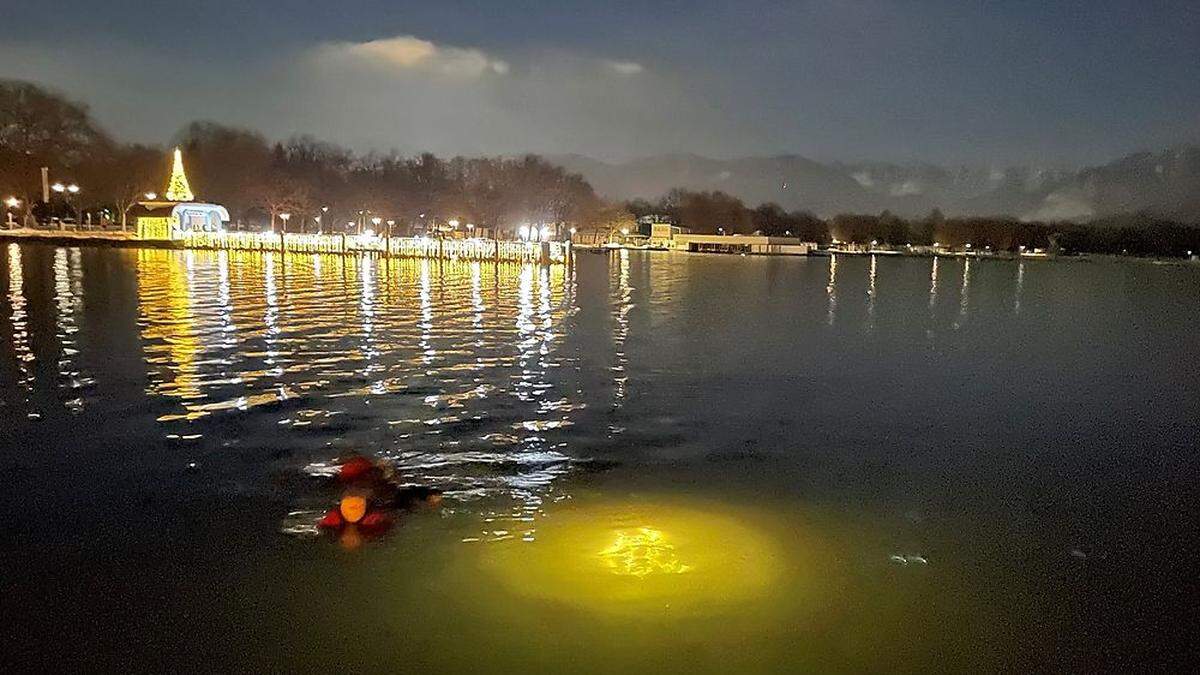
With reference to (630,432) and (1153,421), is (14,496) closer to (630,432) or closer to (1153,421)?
(630,432)

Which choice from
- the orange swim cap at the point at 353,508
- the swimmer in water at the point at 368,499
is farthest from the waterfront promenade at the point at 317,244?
the orange swim cap at the point at 353,508

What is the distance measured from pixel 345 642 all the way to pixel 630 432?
6.74 m

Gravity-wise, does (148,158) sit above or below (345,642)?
above

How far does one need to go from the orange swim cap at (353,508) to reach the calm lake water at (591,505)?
45 cm

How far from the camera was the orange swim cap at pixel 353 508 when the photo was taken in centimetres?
893

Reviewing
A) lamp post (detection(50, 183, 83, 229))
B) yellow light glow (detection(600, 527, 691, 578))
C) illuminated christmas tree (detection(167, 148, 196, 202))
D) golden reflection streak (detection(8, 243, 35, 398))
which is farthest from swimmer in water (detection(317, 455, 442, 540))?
lamp post (detection(50, 183, 83, 229))

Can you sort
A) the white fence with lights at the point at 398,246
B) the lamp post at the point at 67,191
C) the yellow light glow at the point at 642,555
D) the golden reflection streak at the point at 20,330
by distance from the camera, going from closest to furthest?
the yellow light glow at the point at 642,555 → the golden reflection streak at the point at 20,330 → the white fence with lights at the point at 398,246 → the lamp post at the point at 67,191

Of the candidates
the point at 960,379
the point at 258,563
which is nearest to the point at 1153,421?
the point at 960,379

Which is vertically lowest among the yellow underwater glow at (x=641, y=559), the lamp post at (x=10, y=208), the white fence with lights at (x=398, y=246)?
the yellow underwater glow at (x=641, y=559)

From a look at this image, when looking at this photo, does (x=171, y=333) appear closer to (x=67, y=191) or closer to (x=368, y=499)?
(x=368, y=499)

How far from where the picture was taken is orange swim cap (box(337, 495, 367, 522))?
893 cm

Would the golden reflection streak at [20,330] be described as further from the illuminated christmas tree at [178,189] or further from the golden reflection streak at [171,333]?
the illuminated christmas tree at [178,189]

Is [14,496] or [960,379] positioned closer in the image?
[14,496]

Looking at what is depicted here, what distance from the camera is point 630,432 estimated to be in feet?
42.3
